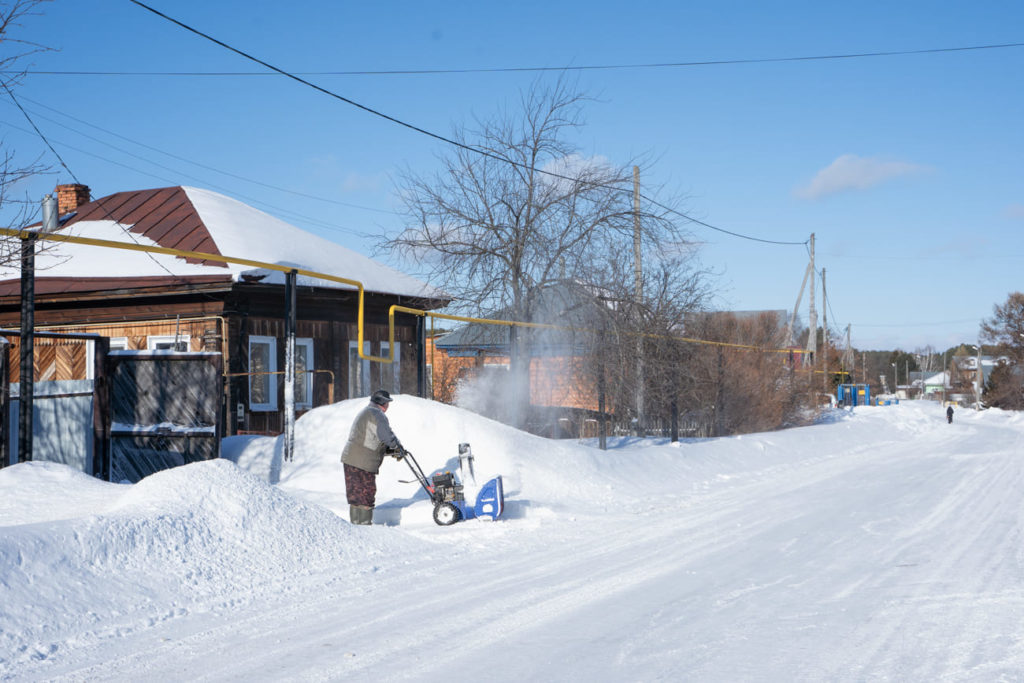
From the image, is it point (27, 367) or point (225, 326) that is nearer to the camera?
point (27, 367)

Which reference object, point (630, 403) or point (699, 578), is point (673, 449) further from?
point (699, 578)

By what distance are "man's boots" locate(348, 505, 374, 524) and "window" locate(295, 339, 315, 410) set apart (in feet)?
37.3

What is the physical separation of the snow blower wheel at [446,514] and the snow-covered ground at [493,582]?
14 centimetres

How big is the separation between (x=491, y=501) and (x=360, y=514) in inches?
61.6

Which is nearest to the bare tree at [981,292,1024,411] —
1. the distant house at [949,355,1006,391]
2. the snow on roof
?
the distant house at [949,355,1006,391]

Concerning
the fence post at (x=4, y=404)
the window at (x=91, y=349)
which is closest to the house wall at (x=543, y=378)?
the window at (x=91, y=349)

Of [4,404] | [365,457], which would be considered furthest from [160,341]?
[365,457]

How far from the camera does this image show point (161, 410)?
14.2 metres

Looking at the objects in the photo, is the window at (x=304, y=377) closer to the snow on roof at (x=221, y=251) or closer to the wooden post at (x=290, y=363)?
the snow on roof at (x=221, y=251)

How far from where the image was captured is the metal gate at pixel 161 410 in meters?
13.9

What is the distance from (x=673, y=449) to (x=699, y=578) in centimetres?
1053

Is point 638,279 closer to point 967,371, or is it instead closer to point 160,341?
point 160,341

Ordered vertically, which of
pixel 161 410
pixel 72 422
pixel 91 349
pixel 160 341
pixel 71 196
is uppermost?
pixel 71 196

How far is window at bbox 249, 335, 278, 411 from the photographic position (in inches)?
848
